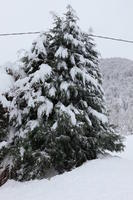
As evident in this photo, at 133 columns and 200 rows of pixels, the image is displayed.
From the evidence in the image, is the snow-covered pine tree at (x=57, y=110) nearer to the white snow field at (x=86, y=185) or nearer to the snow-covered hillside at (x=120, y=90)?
the white snow field at (x=86, y=185)

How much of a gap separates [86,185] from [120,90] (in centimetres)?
7692

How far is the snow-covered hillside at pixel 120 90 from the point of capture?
67750 mm

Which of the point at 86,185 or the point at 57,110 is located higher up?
the point at 57,110

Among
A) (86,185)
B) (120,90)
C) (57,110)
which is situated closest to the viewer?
(86,185)

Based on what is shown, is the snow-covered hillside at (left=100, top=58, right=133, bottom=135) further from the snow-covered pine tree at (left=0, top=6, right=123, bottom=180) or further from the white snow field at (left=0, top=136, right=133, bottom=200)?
the white snow field at (left=0, top=136, right=133, bottom=200)

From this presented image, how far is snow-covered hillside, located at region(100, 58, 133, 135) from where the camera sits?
222 feet

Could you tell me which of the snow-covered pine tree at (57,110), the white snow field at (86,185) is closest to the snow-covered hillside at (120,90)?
the snow-covered pine tree at (57,110)

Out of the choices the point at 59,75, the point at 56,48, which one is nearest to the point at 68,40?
the point at 56,48

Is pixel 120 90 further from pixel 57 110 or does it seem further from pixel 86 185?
pixel 86 185

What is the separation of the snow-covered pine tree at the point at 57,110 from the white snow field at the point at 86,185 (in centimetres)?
55

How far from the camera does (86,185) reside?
6492mm

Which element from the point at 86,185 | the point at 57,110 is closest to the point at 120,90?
the point at 57,110

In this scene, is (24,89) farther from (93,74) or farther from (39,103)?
(93,74)

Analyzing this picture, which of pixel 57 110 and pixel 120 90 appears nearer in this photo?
pixel 57 110
